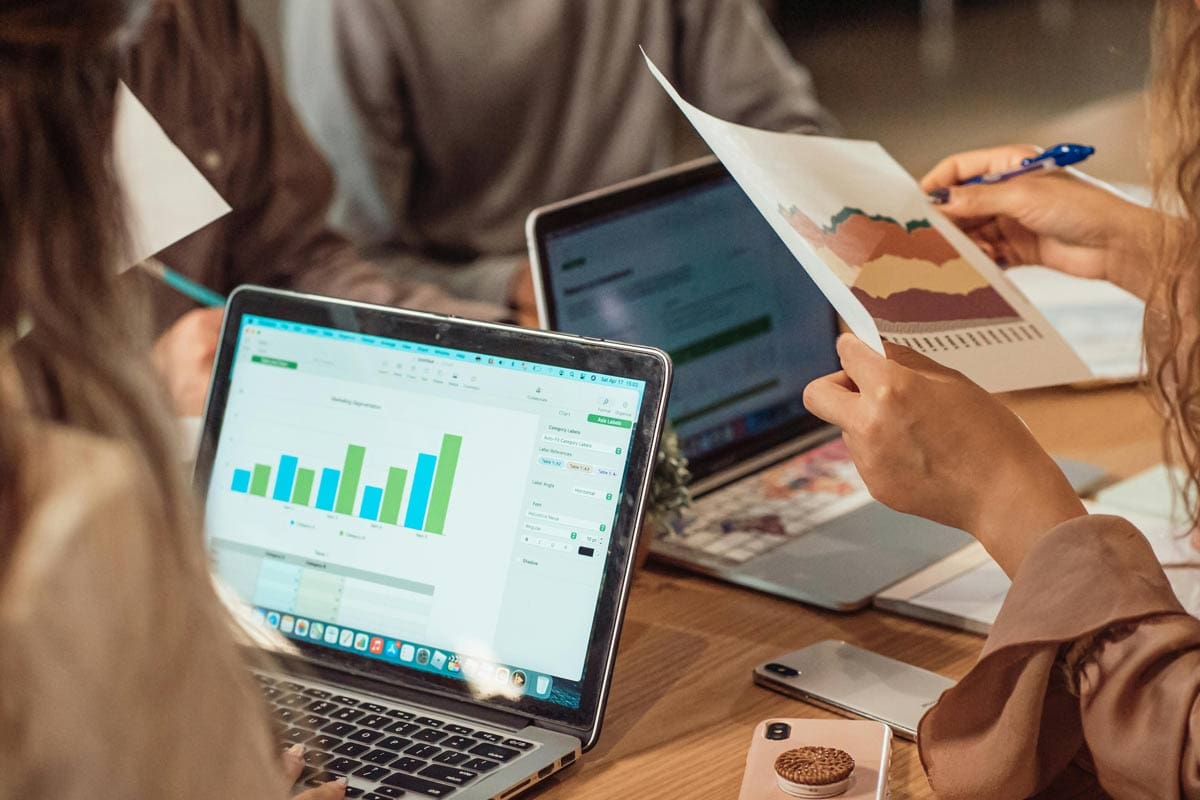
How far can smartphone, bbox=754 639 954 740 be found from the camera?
2.76 feet

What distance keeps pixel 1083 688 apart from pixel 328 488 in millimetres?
497

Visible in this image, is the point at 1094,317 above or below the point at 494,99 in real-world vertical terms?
below

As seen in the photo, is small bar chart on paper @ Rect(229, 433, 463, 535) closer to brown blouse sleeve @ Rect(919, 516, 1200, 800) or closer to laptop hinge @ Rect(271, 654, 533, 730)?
laptop hinge @ Rect(271, 654, 533, 730)

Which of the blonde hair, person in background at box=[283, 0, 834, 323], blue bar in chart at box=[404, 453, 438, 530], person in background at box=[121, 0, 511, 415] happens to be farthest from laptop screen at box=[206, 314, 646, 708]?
person in background at box=[283, 0, 834, 323]

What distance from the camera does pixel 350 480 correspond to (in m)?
0.91

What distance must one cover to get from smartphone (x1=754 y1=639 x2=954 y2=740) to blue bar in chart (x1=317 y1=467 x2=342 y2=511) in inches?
12.3

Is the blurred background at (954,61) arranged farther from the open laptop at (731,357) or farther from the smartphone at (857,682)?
the smartphone at (857,682)

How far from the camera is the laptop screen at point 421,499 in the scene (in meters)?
0.83

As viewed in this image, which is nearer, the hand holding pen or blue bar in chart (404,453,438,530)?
blue bar in chart (404,453,438,530)

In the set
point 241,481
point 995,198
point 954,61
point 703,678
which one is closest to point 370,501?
point 241,481

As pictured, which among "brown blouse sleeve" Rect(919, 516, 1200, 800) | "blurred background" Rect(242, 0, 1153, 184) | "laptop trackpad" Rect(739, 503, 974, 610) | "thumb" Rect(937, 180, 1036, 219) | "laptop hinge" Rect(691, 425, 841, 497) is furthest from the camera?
"blurred background" Rect(242, 0, 1153, 184)

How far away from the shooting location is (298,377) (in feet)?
3.11

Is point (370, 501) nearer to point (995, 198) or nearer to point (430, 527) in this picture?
point (430, 527)

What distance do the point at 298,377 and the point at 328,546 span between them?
0.42 ft
